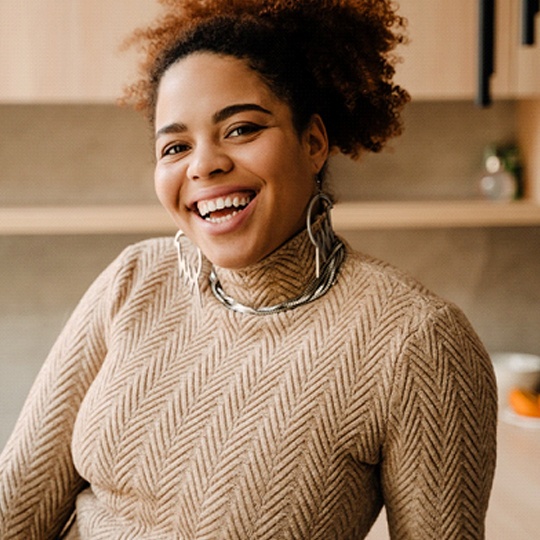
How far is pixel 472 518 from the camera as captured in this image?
857mm

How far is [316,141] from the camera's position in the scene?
100 cm

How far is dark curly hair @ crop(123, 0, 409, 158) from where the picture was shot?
94 cm

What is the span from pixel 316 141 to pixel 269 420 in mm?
375

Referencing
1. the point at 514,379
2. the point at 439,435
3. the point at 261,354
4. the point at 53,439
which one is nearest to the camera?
the point at 439,435

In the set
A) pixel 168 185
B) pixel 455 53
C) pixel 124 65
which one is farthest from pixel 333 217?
pixel 168 185

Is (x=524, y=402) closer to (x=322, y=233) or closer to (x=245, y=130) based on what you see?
(x=322, y=233)

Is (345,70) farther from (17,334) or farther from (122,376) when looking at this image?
(17,334)

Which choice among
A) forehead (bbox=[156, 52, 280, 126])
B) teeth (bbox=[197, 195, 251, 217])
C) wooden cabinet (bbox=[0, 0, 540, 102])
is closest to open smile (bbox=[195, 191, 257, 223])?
teeth (bbox=[197, 195, 251, 217])

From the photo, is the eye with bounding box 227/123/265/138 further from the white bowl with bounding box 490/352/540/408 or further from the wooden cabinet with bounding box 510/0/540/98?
the white bowl with bounding box 490/352/540/408

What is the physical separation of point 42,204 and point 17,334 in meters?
0.40

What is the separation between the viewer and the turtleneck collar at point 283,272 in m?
0.98

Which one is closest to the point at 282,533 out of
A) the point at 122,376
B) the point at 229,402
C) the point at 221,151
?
the point at 229,402

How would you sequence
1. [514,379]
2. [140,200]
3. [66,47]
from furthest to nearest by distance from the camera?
[140,200] → [514,379] → [66,47]

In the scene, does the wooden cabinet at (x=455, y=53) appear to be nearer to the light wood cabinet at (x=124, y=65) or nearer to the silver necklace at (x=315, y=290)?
the light wood cabinet at (x=124, y=65)
